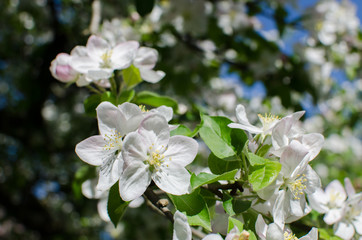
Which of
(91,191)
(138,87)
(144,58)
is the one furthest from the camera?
(138,87)

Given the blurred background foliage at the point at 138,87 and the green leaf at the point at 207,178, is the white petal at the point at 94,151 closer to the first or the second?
the green leaf at the point at 207,178

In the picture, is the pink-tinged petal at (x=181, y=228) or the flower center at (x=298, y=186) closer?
the pink-tinged petal at (x=181, y=228)

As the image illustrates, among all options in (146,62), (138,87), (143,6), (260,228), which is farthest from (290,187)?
(138,87)

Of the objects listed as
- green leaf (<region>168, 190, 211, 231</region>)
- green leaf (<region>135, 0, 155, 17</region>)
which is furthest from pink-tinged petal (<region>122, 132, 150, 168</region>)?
→ green leaf (<region>135, 0, 155, 17</region>)

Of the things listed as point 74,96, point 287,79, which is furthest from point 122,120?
point 74,96

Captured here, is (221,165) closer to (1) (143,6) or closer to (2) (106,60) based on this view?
(2) (106,60)

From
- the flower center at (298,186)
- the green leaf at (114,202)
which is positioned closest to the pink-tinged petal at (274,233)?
the flower center at (298,186)
